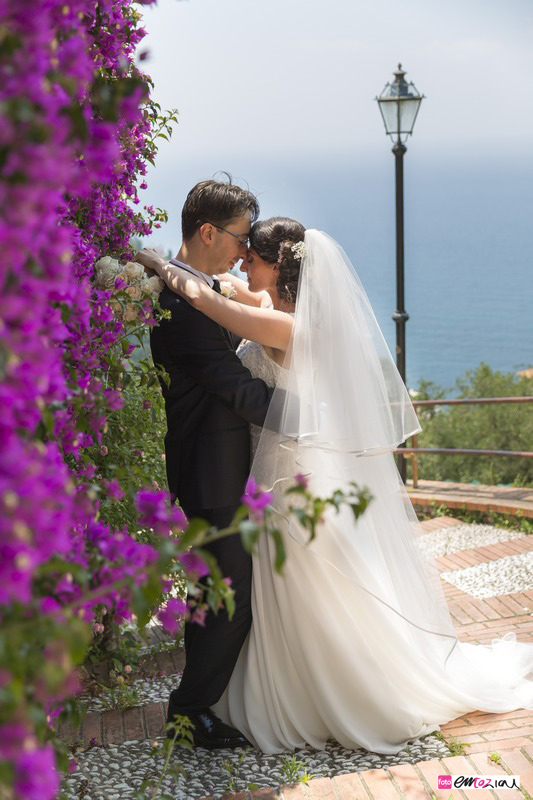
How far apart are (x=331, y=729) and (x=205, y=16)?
309 feet

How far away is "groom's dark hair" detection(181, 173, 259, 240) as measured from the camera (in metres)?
3.11

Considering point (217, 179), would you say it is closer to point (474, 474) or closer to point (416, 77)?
point (474, 474)

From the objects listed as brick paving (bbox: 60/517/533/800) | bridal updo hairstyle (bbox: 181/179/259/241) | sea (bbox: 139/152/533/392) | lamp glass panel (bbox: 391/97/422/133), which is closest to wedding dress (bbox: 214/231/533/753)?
brick paving (bbox: 60/517/533/800)

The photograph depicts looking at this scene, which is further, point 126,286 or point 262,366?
point 262,366

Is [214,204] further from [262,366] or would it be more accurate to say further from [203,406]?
[203,406]

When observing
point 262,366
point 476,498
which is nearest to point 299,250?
point 262,366

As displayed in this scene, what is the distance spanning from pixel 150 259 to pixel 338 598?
55.3 inches

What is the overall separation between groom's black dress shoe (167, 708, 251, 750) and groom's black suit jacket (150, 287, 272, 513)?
0.76 m

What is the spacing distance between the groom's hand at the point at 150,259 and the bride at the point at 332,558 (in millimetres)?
59

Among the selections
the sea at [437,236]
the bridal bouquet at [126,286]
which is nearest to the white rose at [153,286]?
the bridal bouquet at [126,286]

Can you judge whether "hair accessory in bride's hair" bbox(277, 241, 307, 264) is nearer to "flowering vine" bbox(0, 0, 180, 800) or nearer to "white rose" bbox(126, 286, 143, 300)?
"white rose" bbox(126, 286, 143, 300)

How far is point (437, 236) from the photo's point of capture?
367 ft

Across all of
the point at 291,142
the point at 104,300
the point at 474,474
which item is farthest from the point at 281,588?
the point at 291,142

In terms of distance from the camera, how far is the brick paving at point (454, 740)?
2484 mm
